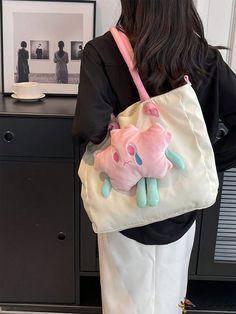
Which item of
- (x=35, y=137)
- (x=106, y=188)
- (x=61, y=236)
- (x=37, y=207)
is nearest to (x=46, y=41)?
(x=35, y=137)

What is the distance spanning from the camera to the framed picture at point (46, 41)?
6.22ft

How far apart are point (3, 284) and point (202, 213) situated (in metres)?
→ 0.83

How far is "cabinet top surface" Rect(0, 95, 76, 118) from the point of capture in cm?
161

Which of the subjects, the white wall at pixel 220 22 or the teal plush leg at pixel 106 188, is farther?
the white wall at pixel 220 22

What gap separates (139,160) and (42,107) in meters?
0.78

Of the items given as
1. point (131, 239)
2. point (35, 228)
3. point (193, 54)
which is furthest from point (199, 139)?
point (35, 228)

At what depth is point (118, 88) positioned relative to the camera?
1.17 metres

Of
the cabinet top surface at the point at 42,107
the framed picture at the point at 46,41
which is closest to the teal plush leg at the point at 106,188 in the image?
the cabinet top surface at the point at 42,107

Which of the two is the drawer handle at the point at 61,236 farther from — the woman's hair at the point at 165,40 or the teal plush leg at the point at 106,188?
the woman's hair at the point at 165,40

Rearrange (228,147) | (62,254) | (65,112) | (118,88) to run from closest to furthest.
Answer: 1. (118,88)
2. (228,147)
3. (65,112)
4. (62,254)

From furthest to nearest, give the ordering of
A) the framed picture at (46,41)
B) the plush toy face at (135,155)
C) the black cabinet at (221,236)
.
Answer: the framed picture at (46,41) < the black cabinet at (221,236) < the plush toy face at (135,155)

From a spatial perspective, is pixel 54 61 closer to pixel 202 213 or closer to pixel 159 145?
pixel 202 213

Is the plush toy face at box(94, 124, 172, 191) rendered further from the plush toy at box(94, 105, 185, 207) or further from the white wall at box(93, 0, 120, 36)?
the white wall at box(93, 0, 120, 36)

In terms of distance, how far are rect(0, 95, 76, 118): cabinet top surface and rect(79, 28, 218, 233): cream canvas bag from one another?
54cm
